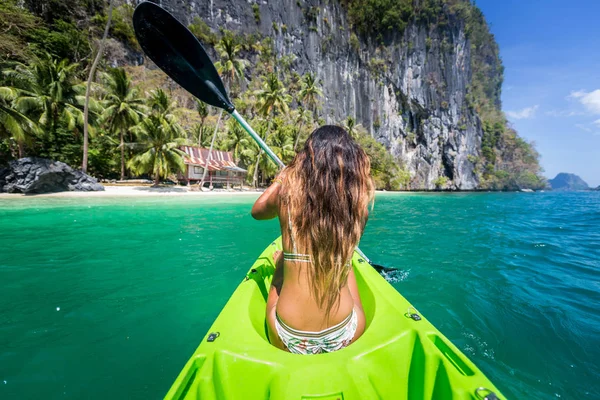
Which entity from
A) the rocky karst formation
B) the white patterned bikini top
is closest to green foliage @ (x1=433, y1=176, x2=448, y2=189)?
the rocky karst formation

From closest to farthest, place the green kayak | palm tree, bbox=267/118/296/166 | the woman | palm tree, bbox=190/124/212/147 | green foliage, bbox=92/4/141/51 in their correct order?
the green kayak < the woman < palm tree, bbox=267/118/296/166 < palm tree, bbox=190/124/212/147 < green foliage, bbox=92/4/141/51

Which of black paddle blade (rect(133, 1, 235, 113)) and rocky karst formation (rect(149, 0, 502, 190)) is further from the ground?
rocky karst formation (rect(149, 0, 502, 190))

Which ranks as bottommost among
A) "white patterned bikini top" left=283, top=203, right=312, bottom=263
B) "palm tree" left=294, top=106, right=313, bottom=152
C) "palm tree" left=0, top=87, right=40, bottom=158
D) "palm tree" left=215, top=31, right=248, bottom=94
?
"white patterned bikini top" left=283, top=203, right=312, bottom=263

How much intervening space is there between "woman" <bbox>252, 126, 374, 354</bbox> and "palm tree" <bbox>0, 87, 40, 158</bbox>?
20.9 m

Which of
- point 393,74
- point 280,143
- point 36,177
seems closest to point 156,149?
point 36,177

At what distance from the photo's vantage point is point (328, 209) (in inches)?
56.1

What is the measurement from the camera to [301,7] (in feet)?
148

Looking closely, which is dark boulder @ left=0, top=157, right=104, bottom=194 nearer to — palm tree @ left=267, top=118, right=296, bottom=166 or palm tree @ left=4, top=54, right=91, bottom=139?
palm tree @ left=4, top=54, right=91, bottom=139

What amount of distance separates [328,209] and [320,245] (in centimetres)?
21

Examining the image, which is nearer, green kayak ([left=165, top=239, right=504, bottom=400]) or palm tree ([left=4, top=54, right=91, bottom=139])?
green kayak ([left=165, top=239, right=504, bottom=400])

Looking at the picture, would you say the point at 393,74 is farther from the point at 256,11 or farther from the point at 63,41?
the point at 63,41

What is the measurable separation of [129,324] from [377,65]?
6220 cm

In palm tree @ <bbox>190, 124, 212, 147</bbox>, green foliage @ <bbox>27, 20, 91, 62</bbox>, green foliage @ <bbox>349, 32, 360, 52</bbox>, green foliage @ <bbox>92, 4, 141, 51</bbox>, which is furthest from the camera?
green foliage @ <bbox>349, 32, 360, 52</bbox>

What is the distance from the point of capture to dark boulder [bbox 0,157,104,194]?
1530 cm
